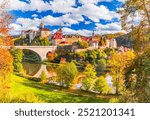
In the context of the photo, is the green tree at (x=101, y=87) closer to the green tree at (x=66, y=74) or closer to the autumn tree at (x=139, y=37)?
the green tree at (x=66, y=74)

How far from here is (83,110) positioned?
2863mm

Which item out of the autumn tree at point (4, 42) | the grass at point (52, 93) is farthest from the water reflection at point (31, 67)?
the autumn tree at point (4, 42)

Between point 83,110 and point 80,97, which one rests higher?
point 83,110

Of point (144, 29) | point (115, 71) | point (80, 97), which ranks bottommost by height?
point (80, 97)

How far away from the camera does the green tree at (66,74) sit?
44.9 feet

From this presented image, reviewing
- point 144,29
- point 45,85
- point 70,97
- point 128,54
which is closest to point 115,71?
point 128,54

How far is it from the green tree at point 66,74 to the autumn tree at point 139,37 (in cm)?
846

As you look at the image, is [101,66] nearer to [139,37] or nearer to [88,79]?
[88,79]

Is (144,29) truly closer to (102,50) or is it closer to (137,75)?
(137,75)

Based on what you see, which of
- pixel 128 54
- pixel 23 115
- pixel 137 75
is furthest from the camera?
pixel 128 54

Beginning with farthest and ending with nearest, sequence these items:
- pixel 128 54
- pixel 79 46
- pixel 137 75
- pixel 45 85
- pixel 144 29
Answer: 1. pixel 79 46
2. pixel 45 85
3. pixel 128 54
4. pixel 144 29
5. pixel 137 75

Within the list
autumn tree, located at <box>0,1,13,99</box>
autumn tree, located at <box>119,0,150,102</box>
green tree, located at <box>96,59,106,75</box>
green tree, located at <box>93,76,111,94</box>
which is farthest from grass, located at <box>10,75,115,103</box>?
autumn tree, located at <box>119,0,150,102</box>

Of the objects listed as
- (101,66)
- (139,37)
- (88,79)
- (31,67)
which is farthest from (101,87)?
(139,37)

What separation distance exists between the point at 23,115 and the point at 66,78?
10927 mm
